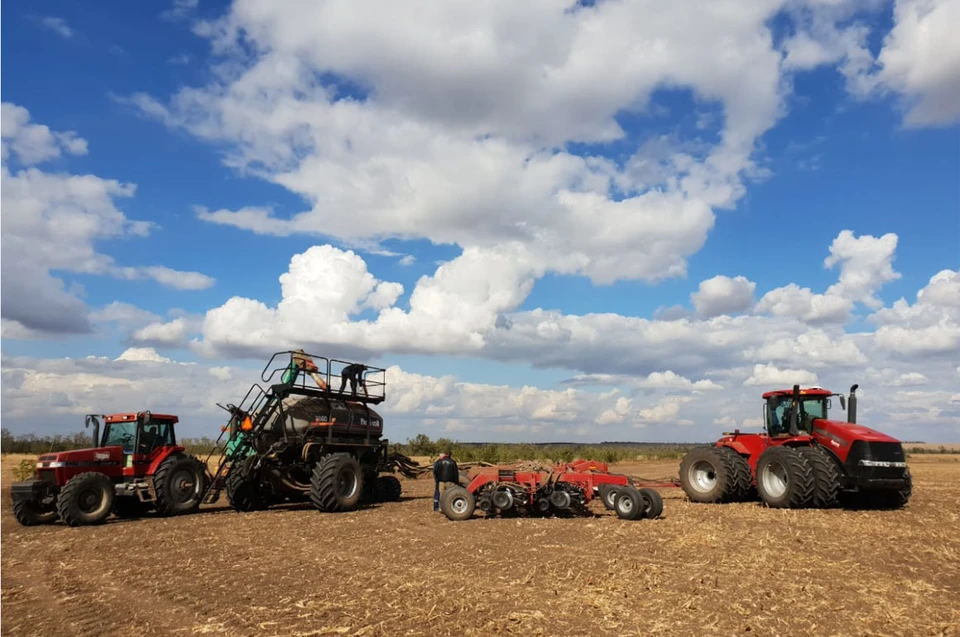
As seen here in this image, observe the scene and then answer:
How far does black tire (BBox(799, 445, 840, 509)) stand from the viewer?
15.6 metres

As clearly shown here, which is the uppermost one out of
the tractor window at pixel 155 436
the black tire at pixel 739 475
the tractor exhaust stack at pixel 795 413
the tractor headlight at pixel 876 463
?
the tractor exhaust stack at pixel 795 413

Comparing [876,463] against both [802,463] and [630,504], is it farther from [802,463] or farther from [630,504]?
[630,504]

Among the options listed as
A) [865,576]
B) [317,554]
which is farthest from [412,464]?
[865,576]

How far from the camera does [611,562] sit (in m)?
10.1

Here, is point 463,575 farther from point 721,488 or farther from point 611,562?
point 721,488

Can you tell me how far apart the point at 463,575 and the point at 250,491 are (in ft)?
35.8

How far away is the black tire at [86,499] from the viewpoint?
15516 mm

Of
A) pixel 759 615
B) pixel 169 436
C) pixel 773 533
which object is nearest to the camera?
pixel 759 615

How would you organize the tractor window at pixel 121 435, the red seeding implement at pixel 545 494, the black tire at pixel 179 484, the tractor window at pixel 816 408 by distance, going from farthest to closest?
the tractor window at pixel 121 435 < the tractor window at pixel 816 408 < the black tire at pixel 179 484 < the red seeding implement at pixel 545 494

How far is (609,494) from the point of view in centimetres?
1520

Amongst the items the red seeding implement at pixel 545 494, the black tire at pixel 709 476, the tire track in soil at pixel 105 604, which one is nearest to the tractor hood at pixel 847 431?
the black tire at pixel 709 476

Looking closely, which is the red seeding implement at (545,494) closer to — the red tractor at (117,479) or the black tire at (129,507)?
the red tractor at (117,479)

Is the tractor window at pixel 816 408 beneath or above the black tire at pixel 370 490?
above

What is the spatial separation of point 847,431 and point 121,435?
1730cm
